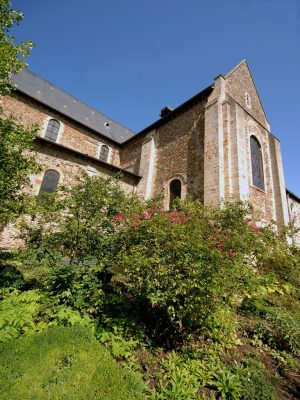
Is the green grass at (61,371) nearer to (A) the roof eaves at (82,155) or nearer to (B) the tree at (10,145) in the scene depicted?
(B) the tree at (10,145)

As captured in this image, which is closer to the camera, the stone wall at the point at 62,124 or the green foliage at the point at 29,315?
the green foliage at the point at 29,315

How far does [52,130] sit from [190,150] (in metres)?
9.23

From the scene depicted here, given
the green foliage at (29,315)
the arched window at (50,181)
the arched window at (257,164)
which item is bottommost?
the green foliage at (29,315)

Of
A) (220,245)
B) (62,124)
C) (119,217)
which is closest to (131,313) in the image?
(119,217)

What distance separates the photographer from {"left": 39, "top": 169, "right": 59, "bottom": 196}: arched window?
10.5 metres

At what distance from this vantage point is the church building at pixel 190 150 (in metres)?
10.4

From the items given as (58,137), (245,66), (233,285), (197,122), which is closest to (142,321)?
(233,285)

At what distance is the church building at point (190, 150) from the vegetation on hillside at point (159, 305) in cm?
437

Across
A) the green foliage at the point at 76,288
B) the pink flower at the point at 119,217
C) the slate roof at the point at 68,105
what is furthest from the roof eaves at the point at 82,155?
the green foliage at the point at 76,288

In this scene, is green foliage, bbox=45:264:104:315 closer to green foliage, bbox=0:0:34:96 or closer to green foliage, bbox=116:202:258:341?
green foliage, bbox=116:202:258:341

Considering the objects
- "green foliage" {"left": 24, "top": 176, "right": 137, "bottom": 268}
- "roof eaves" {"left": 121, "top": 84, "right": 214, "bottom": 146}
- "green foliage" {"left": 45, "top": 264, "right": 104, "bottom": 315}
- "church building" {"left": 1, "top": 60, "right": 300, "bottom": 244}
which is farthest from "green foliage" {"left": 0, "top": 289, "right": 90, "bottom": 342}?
"roof eaves" {"left": 121, "top": 84, "right": 214, "bottom": 146}

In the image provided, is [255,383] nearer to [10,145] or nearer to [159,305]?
[159,305]

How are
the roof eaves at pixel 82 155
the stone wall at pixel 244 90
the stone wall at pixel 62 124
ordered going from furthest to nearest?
1. the stone wall at pixel 62 124
2. the stone wall at pixel 244 90
3. the roof eaves at pixel 82 155

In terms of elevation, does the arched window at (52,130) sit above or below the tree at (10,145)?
above
